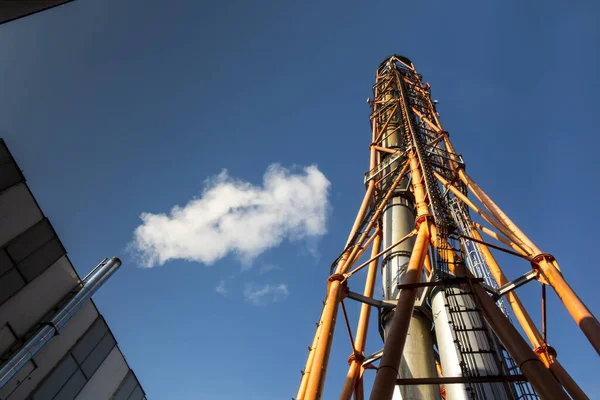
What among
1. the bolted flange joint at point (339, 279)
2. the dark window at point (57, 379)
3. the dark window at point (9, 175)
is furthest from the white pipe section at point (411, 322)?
the dark window at point (9, 175)

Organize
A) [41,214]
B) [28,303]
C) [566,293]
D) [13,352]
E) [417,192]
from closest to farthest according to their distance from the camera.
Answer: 1. [566,293]
2. [417,192]
3. [13,352]
4. [28,303]
5. [41,214]

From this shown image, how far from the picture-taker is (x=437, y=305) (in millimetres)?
9812

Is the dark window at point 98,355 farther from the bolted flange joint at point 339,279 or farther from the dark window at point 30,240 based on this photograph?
the bolted flange joint at point 339,279

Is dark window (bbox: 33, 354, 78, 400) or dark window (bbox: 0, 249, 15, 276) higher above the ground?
dark window (bbox: 0, 249, 15, 276)

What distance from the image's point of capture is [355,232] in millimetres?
12047

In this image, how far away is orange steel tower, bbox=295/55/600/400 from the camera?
6.82 meters

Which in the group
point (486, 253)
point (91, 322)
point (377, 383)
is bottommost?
point (377, 383)

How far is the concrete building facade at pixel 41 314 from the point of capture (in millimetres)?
13039

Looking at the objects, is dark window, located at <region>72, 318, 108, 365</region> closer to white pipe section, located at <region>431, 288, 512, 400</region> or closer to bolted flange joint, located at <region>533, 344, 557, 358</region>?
white pipe section, located at <region>431, 288, 512, 400</region>

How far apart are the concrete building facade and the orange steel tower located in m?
11.1

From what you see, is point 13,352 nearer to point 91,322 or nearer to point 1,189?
point 91,322

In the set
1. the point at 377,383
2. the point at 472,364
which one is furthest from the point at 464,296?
the point at 377,383

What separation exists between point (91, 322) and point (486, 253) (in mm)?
16183

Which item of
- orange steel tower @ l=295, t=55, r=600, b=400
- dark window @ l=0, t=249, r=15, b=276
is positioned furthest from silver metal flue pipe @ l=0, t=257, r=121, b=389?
orange steel tower @ l=295, t=55, r=600, b=400
